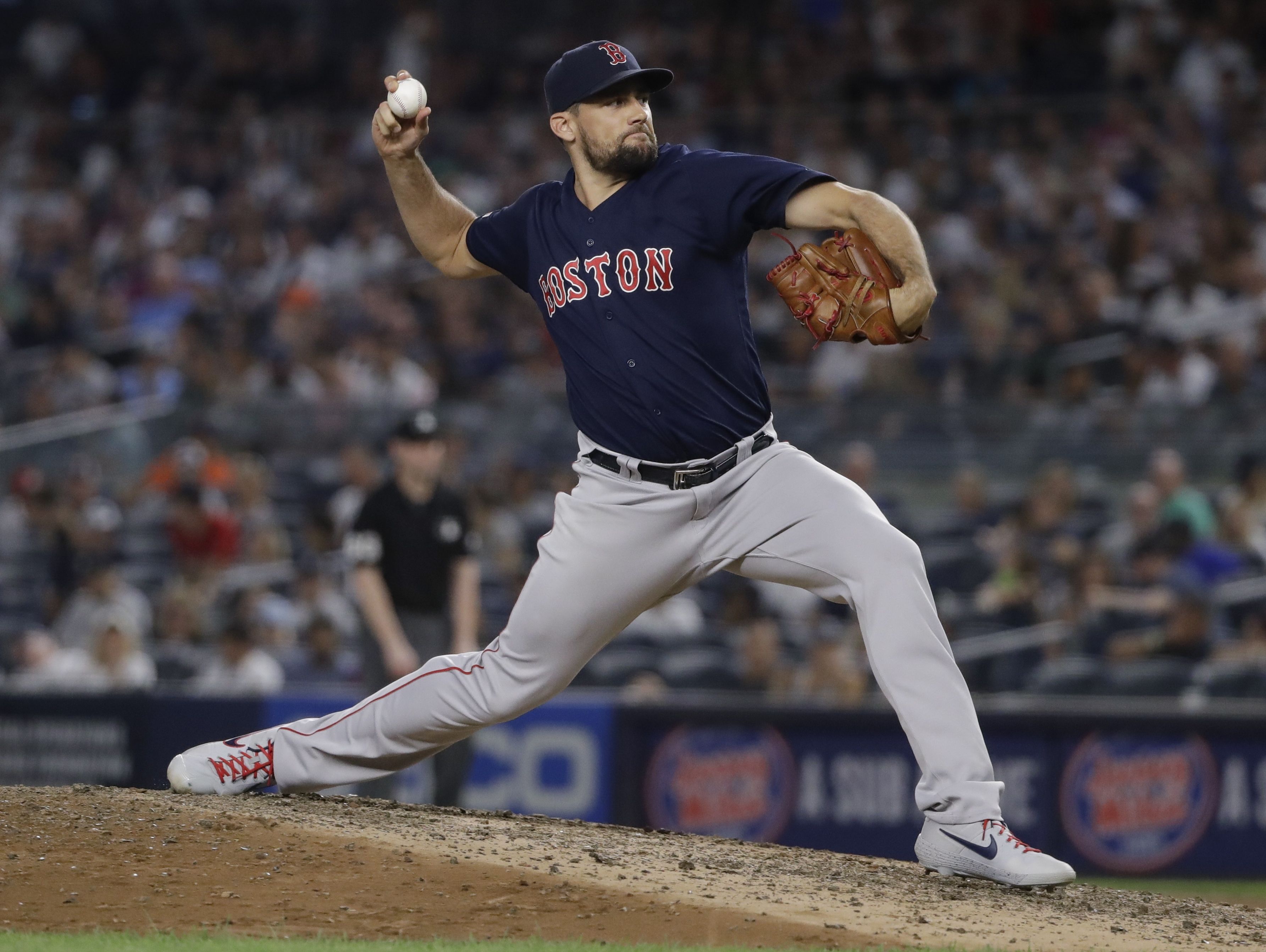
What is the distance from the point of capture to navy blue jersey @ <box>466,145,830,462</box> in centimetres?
418

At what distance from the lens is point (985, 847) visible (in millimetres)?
4152

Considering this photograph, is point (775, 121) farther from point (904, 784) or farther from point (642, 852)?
point (642, 852)

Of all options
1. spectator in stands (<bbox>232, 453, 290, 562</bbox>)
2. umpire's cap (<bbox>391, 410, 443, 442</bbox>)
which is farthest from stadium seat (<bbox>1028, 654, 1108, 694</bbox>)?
spectator in stands (<bbox>232, 453, 290, 562</bbox>)

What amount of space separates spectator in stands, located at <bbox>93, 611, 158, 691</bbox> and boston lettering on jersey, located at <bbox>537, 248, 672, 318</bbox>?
19.1 ft

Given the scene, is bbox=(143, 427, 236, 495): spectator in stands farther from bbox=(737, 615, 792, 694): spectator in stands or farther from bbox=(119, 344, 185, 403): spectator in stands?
bbox=(737, 615, 792, 694): spectator in stands

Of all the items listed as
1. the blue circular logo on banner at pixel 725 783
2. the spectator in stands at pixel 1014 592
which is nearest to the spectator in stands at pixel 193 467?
the blue circular logo on banner at pixel 725 783

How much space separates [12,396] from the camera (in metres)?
13.4

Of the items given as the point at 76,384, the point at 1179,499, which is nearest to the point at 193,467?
the point at 76,384

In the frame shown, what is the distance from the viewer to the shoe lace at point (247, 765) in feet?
15.8

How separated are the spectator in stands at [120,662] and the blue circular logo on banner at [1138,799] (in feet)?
16.4

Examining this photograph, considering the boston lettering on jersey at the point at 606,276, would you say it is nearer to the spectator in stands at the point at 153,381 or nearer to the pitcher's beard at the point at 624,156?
the pitcher's beard at the point at 624,156

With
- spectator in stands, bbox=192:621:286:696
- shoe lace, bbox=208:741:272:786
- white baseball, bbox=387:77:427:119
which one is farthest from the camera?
spectator in stands, bbox=192:621:286:696

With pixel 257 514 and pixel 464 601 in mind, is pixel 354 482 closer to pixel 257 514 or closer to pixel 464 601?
pixel 257 514

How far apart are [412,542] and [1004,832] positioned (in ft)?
12.8
